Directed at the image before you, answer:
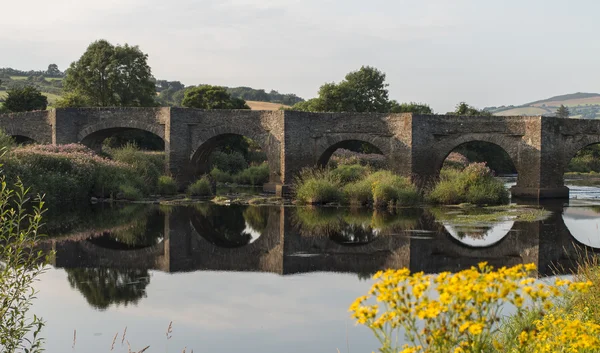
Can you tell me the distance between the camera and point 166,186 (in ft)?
82.6

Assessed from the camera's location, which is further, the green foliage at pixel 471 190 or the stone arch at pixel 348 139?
the stone arch at pixel 348 139

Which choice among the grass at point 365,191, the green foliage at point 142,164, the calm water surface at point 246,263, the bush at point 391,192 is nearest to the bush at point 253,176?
the green foliage at point 142,164

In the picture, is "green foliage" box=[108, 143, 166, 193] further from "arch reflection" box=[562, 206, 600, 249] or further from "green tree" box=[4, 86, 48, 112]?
"green tree" box=[4, 86, 48, 112]

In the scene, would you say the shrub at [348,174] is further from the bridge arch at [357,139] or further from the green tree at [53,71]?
the green tree at [53,71]

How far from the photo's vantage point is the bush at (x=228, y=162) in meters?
34.8

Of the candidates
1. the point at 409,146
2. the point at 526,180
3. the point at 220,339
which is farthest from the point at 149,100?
the point at 220,339

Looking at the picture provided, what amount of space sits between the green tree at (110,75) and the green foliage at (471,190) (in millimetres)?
25202

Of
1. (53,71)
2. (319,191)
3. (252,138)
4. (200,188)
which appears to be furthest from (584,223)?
(53,71)

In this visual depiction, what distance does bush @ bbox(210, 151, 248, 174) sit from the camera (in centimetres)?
3475

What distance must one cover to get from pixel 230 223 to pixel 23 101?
2784 centimetres

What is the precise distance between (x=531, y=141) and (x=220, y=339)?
2010cm

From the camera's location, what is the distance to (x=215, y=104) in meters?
44.1

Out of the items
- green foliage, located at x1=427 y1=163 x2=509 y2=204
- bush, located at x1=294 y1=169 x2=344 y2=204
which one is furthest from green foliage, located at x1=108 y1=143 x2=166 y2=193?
green foliage, located at x1=427 y1=163 x2=509 y2=204

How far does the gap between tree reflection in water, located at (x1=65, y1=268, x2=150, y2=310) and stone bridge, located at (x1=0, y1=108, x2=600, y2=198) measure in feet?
46.9
